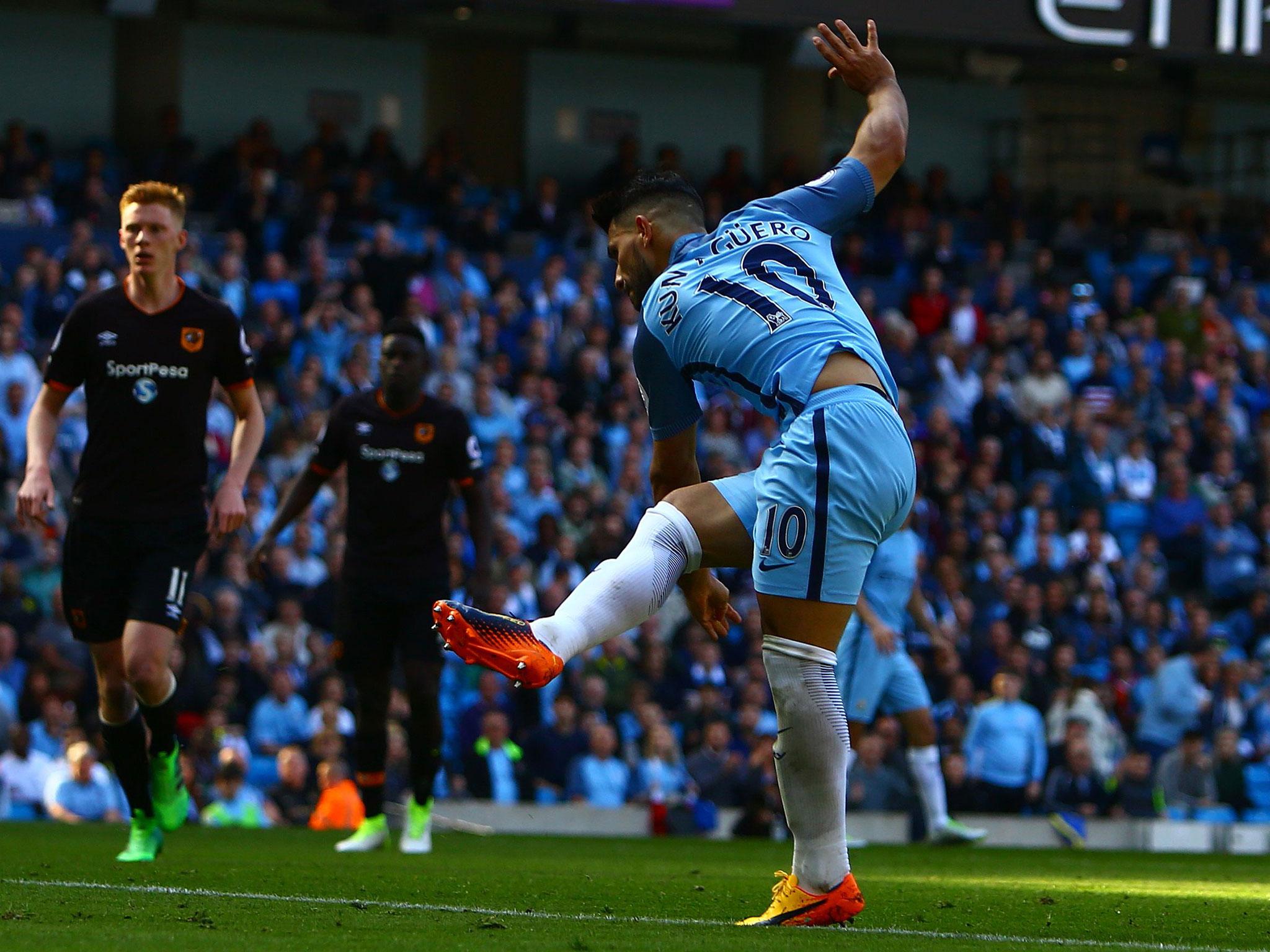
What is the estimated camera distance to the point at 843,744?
555cm

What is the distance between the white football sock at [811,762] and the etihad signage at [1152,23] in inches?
722

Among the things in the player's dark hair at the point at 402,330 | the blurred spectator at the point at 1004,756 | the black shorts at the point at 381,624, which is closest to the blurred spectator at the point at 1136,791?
the blurred spectator at the point at 1004,756

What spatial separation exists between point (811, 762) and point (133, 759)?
381 centimetres

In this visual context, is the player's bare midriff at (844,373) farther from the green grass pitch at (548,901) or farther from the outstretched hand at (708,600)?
the green grass pitch at (548,901)

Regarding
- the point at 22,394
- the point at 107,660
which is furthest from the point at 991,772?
the point at 107,660

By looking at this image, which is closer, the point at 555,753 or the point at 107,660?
the point at 107,660

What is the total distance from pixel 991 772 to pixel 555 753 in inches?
146

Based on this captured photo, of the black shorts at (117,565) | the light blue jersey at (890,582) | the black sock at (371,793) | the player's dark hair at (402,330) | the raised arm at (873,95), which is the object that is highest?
the raised arm at (873,95)

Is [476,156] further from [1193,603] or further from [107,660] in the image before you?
[107,660]

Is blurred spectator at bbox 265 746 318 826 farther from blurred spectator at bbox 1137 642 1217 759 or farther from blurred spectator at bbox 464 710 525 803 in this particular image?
blurred spectator at bbox 1137 642 1217 759

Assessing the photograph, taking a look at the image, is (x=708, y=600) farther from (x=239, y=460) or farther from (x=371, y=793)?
(x=371, y=793)

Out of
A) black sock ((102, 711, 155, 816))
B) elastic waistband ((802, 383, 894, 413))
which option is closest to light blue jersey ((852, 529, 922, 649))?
black sock ((102, 711, 155, 816))

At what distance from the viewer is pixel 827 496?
547 cm

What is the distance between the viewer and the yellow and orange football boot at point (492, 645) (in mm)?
5164
